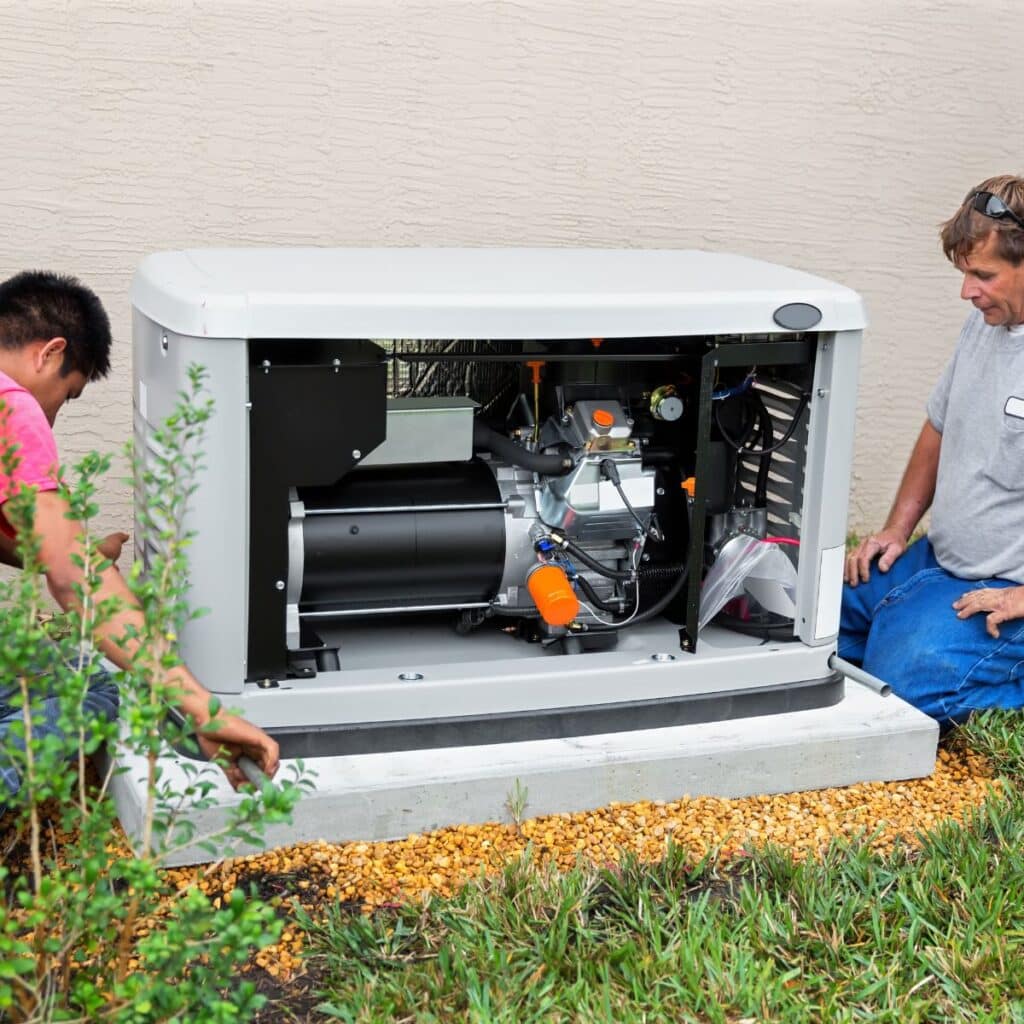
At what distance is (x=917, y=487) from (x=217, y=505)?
1.99 metres

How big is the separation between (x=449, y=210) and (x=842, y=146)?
4.83 feet

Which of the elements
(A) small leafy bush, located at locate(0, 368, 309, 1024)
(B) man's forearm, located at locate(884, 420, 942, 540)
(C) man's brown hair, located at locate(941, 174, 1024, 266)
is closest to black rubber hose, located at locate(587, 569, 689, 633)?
(B) man's forearm, located at locate(884, 420, 942, 540)

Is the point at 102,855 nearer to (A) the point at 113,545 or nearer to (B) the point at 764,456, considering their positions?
(A) the point at 113,545

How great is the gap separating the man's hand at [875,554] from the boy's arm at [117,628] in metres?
1.91

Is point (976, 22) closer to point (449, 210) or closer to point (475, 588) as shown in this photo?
point (449, 210)

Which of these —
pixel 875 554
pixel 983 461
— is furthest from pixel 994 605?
pixel 875 554

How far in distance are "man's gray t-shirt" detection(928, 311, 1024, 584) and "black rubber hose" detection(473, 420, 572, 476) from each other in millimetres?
1064

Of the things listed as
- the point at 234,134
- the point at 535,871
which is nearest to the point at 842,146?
the point at 234,134

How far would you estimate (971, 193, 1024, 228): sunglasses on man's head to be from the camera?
122 inches

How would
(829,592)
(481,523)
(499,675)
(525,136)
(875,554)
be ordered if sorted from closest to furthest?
(499,675), (481,523), (829,592), (875,554), (525,136)

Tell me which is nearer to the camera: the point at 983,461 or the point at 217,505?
the point at 217,505

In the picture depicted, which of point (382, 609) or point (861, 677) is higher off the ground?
point (382, 609)

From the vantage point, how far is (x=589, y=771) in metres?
2.77

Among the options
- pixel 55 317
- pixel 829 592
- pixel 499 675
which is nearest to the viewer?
pixel 55 317
